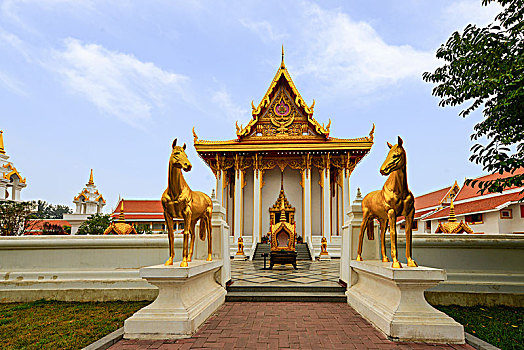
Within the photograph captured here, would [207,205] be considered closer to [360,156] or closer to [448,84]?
[448,84]

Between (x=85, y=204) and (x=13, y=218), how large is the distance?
11800mm

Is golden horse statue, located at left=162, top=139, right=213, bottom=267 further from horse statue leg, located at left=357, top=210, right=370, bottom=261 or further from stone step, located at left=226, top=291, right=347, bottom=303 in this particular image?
horse statue leg, located at left=357, top=210, right=370, bottom=261

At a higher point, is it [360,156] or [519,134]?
[360,156]

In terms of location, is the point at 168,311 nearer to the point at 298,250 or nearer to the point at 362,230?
the point at 362,230

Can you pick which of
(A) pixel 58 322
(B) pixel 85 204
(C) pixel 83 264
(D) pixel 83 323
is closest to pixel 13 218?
(B) pixel 85 204

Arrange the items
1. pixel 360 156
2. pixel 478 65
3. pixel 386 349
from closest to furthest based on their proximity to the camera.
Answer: pixel 386 349
pixel 478 65
pixel 360 156

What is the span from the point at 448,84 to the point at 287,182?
12.0 meters

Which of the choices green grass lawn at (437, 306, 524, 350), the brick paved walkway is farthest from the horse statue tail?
green grass lawn at (437, 306, 524, 350)

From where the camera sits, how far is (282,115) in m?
17.4

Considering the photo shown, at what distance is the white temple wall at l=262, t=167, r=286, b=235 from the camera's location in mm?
17250

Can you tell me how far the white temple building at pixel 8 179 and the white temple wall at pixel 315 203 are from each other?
735 inches

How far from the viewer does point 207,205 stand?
215 inches

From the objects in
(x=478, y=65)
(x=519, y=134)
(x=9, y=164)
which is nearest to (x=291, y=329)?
(x=519, y=134)

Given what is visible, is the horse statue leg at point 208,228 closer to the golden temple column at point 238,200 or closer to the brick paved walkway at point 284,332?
the brick paved walkway at point 284,332
